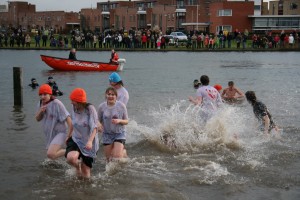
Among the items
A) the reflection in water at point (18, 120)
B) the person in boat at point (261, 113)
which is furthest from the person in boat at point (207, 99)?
the reflection in water at point (18, 120)

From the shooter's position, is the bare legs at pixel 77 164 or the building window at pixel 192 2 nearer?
the bare legs at pixel 77 164

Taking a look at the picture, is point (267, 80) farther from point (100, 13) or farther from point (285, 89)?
point (100, 13)

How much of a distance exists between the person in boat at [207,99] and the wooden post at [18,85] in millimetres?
8193

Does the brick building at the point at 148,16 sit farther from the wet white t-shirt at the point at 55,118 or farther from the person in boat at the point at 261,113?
the wet white t-shirt at the point at 55,118

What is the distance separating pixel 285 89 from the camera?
22.0m

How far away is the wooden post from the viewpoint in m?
16.4

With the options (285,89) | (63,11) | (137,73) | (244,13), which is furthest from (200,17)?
(285,89)

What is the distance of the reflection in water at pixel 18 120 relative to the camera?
1304 centimetres

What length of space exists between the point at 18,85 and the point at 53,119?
9.10 m

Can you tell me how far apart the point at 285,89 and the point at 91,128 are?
53.4 feet

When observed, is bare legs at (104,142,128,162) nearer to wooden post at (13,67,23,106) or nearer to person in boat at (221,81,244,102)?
wooden post at (13,67,23,106)

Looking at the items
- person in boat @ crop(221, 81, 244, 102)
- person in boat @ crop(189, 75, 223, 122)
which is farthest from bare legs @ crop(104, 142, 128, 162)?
person in boat @ crop(221, 81, 244, 102)

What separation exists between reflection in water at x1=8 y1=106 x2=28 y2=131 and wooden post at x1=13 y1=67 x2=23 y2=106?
1.52 ft

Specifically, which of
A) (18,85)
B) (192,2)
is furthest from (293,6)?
(18,85)
